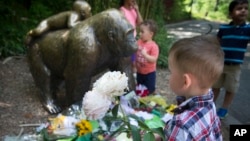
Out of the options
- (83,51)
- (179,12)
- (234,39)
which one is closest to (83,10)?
(83,51)

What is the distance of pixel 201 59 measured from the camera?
1.62 metres

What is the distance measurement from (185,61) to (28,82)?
3755 mm

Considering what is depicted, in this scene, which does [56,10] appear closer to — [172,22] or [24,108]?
[24,108]

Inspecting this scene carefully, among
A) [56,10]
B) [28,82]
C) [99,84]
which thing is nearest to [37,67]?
[28,82]

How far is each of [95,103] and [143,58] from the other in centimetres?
269

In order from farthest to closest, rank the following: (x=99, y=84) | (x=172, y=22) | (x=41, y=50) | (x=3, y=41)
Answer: (x=172, y=22) < (x=3, y=41) < (x=41, y=50) < (x=99, y=84)

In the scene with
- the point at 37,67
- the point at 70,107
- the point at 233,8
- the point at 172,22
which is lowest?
the point at 172,22

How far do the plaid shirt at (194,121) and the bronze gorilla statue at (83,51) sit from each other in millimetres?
1763

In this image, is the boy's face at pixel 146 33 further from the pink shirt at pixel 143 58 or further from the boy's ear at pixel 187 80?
the boy's ear at pixel 187 80

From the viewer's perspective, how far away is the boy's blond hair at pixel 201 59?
163cm

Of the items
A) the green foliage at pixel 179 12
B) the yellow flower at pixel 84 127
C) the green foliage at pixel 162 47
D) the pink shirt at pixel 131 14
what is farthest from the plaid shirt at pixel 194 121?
the green foliage at pixel 179 12

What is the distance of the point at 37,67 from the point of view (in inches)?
158

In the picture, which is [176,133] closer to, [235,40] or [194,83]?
[194,83]

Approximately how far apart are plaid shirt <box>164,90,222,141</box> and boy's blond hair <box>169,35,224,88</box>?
0.29 ft
